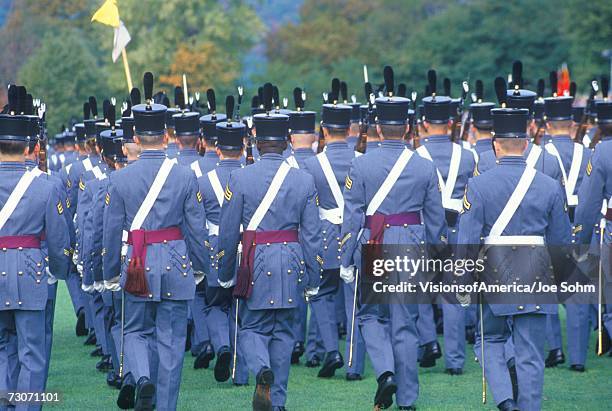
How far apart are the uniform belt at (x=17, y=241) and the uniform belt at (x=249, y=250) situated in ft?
5.10

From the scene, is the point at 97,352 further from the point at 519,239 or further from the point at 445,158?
the point at 519,239

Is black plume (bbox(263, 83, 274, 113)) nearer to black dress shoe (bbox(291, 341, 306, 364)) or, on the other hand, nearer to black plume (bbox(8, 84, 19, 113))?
black plume (bbox(8, 84, 19, 113))

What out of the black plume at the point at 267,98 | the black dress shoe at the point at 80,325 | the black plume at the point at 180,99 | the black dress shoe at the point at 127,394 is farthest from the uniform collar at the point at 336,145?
the black dress shoe at the point at 80,325

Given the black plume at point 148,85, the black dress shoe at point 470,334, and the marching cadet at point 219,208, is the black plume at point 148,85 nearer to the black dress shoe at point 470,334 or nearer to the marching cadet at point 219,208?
the marching cadet at point 219,208

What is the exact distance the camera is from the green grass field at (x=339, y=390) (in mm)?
11805

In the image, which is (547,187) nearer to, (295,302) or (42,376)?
(295,302)

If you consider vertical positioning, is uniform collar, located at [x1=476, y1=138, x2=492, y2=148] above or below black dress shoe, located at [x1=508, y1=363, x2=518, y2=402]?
above

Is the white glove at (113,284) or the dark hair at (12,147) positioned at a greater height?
the dark hair at (12,147)

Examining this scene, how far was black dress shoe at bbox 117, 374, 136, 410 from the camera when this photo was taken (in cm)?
1127

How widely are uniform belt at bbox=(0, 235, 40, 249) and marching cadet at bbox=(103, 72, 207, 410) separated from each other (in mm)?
604

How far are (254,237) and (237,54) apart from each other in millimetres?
56459

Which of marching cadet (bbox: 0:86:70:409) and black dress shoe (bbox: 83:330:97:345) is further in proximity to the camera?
black dress shoe (bbox: 83:330:97:345)

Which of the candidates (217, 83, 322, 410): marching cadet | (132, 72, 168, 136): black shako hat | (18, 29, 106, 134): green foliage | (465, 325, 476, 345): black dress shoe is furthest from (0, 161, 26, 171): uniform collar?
(18, 29, 106, 134): green foliage

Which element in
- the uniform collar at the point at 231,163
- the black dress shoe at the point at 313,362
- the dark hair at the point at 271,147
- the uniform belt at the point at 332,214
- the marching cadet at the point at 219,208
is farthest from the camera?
the black dress shoe at the point at 313,362
